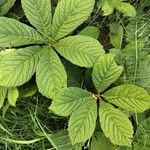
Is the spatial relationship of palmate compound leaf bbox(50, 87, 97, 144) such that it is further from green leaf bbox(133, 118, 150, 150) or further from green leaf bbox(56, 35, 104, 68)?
green leaf bbox(133, 118, 150, 150)

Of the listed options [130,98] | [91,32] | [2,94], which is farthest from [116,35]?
[2,94]

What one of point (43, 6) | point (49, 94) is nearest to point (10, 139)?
point (49, 94)

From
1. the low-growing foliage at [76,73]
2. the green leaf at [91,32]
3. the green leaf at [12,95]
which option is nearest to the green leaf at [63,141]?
the low-growing foliage at [76,73]

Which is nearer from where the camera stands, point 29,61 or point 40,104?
point 29,61

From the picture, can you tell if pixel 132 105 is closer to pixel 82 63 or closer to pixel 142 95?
pixel 142 95

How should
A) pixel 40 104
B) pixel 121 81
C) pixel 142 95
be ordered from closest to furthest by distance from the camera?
1. pixel 142 95
2. pixel 121 81
3. pixel 40 104

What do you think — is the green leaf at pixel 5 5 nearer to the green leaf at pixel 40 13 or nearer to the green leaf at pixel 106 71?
the green leaf at pixel 40 13

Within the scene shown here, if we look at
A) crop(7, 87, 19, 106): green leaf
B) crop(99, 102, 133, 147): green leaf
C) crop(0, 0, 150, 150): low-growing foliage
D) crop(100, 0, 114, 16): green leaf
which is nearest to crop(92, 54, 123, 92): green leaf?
crop(0, 0, 150, 150): low-growing foliage
